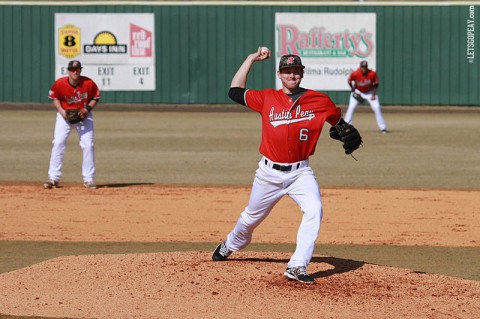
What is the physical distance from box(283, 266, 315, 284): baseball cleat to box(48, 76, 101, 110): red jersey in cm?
885

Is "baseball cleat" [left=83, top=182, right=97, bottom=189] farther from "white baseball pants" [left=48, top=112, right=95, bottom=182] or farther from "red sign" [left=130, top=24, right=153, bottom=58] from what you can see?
"red sign" [left=130, top=24, right=153, bottom=58]

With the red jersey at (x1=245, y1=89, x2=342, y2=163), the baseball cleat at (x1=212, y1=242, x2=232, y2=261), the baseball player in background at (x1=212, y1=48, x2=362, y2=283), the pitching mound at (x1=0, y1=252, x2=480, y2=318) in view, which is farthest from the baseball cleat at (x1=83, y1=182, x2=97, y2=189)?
the red jersey at (x1=245, y1=89, x2=342, y2=163)

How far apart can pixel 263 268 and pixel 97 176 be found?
10.5 meters

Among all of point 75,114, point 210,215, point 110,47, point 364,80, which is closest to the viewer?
point 210,215

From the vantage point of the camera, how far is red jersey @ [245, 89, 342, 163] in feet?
32.8

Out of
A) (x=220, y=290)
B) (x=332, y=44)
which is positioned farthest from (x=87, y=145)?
(x=332, y=44)

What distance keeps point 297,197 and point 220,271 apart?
1082mm

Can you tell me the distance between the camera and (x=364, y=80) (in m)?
29.2

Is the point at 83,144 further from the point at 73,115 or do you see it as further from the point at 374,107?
the point at 374,107

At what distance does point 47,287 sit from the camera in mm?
9953

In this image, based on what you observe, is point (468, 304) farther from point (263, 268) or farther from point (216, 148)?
point (216, 148)

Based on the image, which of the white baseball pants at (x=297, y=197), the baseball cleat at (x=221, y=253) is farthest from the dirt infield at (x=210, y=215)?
the white baseball pants at (x=297, y=197)

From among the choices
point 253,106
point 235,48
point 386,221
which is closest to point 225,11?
point 235,48

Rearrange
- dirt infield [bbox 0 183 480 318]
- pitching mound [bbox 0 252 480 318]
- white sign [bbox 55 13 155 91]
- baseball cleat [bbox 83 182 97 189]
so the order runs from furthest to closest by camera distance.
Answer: white sign [bbox 55 13 155 91] → baseball cleat [bbox 83 182 97 189] → dirt infield [bbox 0 183 480 318] → pitching mound [bbox 0 252 480 318]
